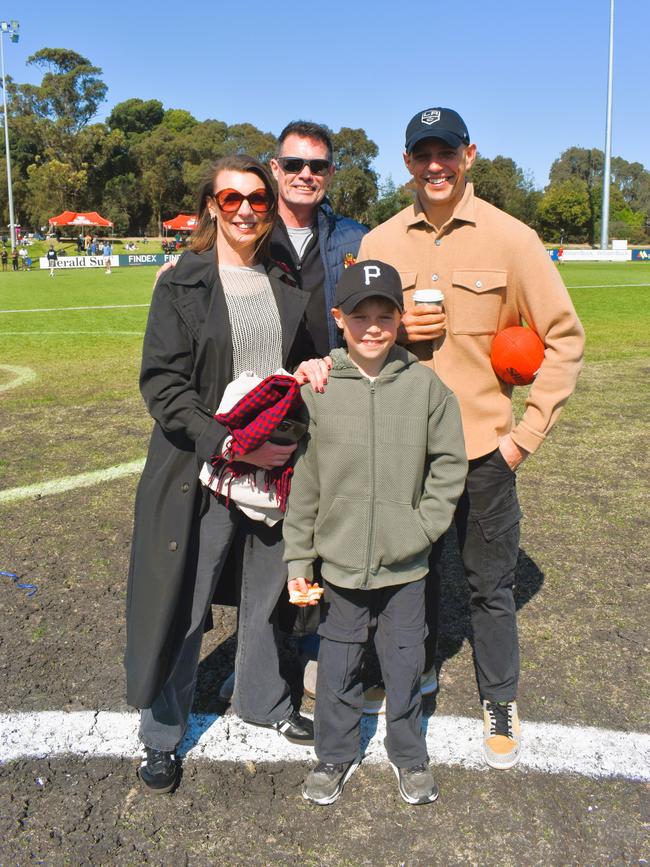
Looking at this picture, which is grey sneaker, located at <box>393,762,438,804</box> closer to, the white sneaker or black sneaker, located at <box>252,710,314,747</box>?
black sneaker, located at <box>252,710,314,747</box>

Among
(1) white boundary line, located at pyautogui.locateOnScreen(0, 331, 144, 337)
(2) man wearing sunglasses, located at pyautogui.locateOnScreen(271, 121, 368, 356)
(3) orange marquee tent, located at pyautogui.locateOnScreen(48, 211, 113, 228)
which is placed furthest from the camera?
(3) orange marquee tent, located at pyautogui.locateOnScreen(48, 211, 113, 228)

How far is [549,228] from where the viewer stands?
89.1 m

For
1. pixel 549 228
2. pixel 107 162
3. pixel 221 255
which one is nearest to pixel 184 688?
pixel 221 255

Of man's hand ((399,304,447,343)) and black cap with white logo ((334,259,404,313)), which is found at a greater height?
black cap with white logo ((334,259,404,313))

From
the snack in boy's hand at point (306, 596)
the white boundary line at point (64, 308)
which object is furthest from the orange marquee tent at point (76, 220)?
the snack in boy's hand at point (306, 596)

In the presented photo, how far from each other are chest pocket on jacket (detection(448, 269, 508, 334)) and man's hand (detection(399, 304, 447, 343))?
6 centimetres

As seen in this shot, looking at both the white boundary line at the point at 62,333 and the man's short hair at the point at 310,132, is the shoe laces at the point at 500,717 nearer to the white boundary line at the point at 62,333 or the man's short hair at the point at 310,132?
the man's short hair at the point at 310,132

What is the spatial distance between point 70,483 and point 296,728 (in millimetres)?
3311

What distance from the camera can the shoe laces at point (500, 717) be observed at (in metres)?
2.87

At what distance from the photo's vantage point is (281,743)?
9.81 feet

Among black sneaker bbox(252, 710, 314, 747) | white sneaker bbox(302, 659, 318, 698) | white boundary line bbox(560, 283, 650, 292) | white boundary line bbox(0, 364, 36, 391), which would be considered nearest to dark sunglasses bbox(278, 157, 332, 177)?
white sneaker bbox(302, 659, 318, 698)

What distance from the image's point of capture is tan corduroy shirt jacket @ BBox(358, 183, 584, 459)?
2.71m

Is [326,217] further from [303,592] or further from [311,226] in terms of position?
[303,592]

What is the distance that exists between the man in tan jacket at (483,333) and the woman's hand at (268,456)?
623 millimetres
